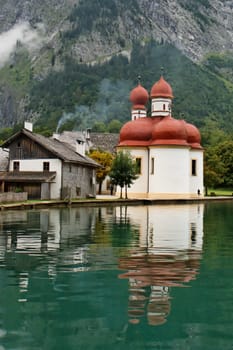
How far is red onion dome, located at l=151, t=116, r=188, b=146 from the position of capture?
75.2 metres

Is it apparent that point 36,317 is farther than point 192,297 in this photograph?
No

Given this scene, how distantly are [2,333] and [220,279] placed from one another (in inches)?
262

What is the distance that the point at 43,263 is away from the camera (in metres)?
17.3

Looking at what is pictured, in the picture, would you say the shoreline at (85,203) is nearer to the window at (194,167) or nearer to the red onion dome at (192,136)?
the window at (194,167)

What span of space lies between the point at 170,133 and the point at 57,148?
18269 millimetres

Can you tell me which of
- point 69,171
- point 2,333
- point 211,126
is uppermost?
point 211,126

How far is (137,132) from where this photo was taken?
79.2m

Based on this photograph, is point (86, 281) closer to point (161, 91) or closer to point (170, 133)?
point (170, 133)

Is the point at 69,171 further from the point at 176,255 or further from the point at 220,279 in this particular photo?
the point at 220,279

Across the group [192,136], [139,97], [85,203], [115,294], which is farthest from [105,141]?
[115,294]

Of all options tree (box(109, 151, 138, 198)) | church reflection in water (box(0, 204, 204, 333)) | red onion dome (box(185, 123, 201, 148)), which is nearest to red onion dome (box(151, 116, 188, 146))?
red onion dome (box(185, 123, 201, 148))

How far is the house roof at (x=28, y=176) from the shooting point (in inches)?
A: 2307

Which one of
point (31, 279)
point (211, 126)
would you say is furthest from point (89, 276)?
point (211, 126)

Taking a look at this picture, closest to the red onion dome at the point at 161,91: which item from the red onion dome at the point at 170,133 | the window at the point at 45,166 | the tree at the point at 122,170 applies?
the red onion dome at the point at 170,133
